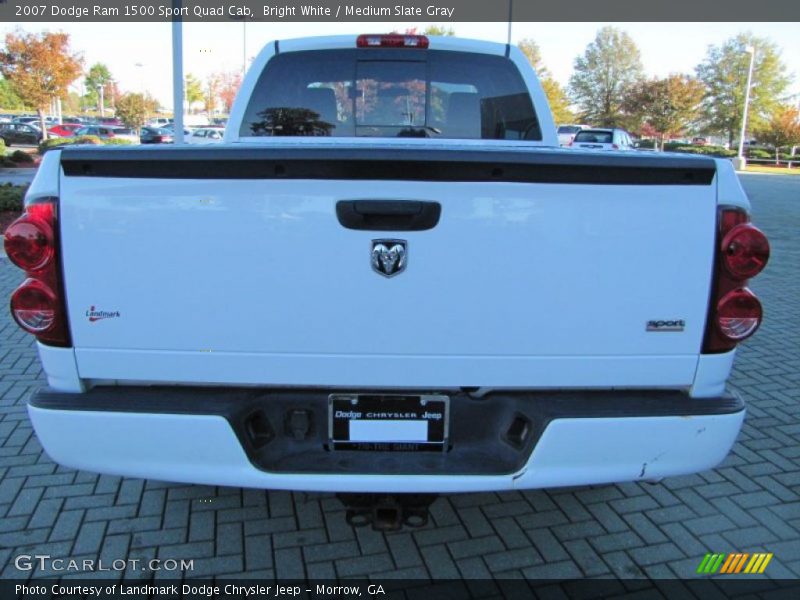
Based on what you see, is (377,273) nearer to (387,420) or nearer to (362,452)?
(387,420)

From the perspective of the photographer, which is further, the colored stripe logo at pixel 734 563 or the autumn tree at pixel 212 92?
the autumn tree at pixel 212 92

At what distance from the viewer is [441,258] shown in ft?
7.05

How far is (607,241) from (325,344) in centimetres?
96

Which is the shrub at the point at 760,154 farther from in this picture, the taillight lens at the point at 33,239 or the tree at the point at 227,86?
the taillight lens at the point at 33,239

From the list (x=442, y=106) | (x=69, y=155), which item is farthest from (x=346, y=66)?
(x=69, y=155)

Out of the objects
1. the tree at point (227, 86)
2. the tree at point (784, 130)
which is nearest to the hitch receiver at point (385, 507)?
the tree at point (784, 130)

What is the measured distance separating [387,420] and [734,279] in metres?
1.24

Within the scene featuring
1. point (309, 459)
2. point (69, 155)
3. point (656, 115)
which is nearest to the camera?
point (69, 155)

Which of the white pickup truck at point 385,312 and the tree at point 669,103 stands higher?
the tree at point 669,103

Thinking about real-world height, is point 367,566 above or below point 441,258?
below

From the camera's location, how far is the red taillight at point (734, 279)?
7.22 ft

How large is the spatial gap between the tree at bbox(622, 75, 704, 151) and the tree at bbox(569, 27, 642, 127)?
5800 millimetres

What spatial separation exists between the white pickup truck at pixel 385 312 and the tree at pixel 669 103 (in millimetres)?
51665

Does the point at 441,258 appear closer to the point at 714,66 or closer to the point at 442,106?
the point at 442,106
